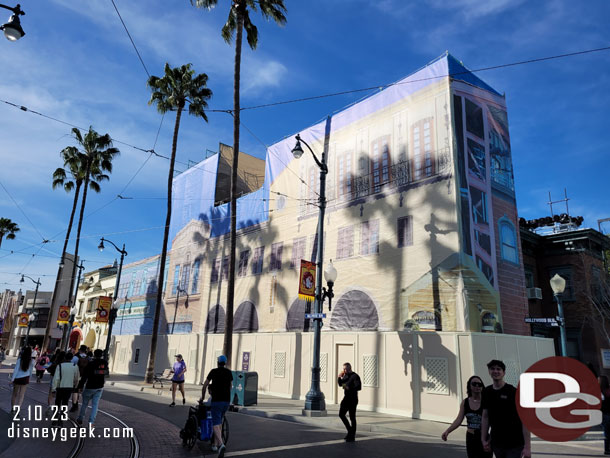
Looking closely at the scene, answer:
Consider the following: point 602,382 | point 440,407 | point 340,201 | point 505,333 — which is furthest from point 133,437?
point 340,201

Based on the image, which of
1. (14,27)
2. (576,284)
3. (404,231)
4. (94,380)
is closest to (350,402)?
(94,380)

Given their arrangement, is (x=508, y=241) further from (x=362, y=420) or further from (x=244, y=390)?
(x=244, y=390)

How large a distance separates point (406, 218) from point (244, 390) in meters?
9.24

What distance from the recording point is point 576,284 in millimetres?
22047

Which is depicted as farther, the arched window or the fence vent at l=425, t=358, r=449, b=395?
the arched window

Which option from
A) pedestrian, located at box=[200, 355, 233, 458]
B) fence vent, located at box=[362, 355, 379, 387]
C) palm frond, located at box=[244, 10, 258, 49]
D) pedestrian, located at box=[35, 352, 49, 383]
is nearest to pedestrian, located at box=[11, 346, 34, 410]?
pedestrian, located at box=[200, 355, 233, 458]

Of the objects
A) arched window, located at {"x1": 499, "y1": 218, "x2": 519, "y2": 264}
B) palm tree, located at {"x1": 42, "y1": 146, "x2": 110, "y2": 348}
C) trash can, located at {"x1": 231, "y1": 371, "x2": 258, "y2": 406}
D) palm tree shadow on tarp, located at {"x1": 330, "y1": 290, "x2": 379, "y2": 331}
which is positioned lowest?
trash can, located at {"x1": 231, "y1": 371, "x2": 258, "y2": 406}

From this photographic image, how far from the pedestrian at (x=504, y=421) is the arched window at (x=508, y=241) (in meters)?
13.1

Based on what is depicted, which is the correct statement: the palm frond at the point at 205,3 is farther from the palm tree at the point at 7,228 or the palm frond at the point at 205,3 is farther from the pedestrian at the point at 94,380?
the palm tree at the point at 7,228

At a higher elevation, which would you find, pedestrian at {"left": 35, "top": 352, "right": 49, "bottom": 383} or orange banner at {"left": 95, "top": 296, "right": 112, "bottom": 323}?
orange banner at {"left": 95, "top": 296, "right": 112, "bottom": 323}

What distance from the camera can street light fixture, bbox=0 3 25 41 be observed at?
27.0ft

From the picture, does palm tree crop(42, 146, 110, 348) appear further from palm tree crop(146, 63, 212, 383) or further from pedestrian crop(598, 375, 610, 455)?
pedestrian crop(598, 375, 610, 455)

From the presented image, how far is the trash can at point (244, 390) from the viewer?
51.8 ft

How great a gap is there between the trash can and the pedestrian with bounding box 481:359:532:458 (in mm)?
12191
